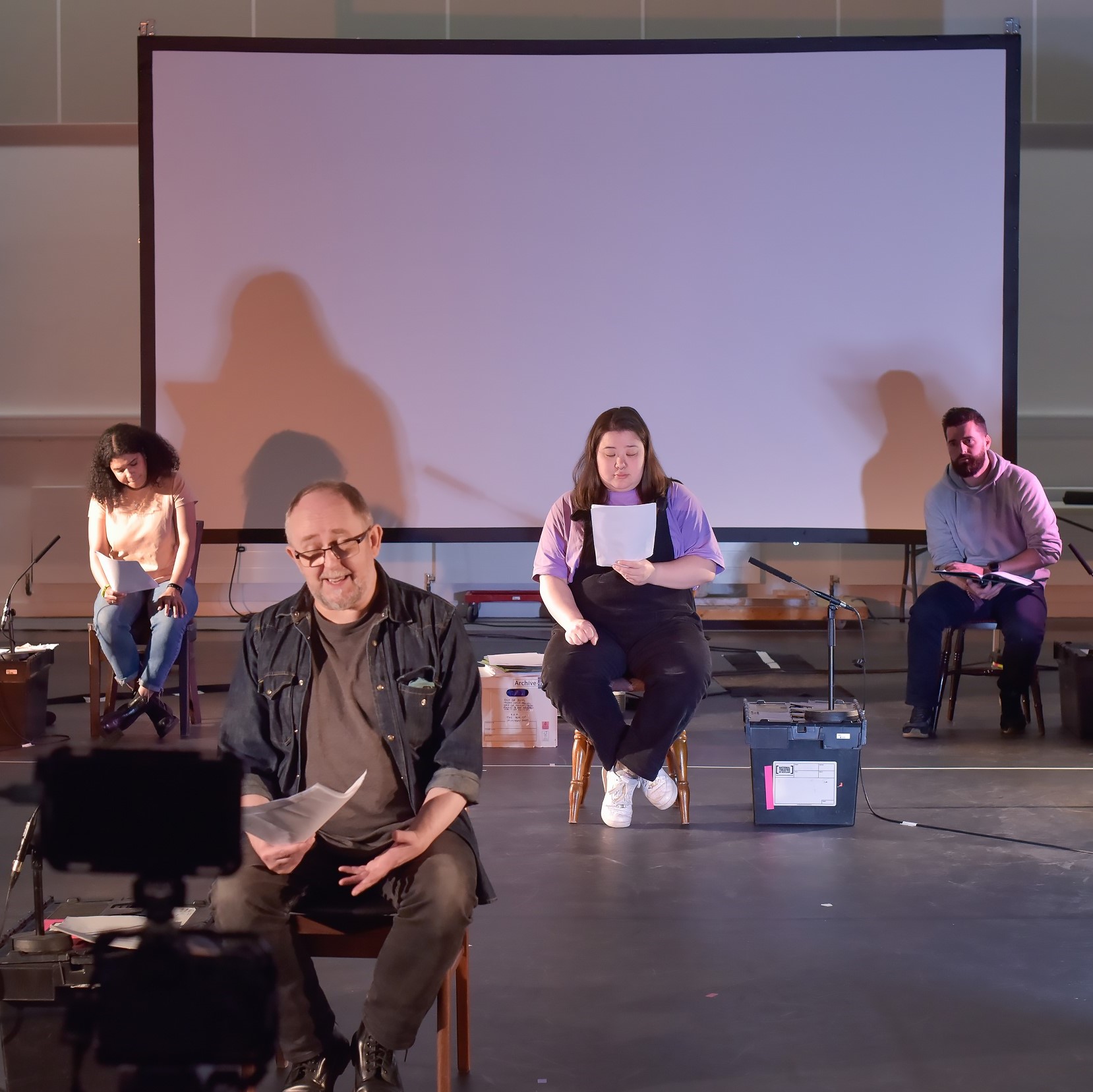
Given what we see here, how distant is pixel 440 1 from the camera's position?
7.05 metres

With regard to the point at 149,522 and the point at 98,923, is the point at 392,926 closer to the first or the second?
the point at 98,923

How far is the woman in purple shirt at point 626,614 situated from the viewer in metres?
3.55

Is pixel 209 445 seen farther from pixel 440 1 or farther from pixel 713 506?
pixel 440 1

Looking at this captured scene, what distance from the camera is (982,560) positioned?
4992 millimetres

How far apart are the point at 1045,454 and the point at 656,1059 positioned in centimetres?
605

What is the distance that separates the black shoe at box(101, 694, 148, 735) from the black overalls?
1.89m

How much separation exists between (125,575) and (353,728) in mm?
2889

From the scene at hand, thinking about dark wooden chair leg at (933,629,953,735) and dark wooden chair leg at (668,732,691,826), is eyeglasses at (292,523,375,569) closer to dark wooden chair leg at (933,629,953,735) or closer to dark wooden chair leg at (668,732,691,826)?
dark wooden chair leg at (668,732,691,826)

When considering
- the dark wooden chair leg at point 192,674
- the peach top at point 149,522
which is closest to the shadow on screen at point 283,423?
the peach top at point 149,522

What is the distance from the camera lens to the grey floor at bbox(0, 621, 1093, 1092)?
7.00 ft

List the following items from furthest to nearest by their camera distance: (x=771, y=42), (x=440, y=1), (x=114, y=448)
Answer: (x=440, y=1) < (x=771, y=42) < (x=114, y=448)

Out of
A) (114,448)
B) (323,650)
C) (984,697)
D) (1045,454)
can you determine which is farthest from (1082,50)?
(323,650)

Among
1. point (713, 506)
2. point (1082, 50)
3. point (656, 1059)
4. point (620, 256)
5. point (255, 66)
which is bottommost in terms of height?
point (656, 1059)

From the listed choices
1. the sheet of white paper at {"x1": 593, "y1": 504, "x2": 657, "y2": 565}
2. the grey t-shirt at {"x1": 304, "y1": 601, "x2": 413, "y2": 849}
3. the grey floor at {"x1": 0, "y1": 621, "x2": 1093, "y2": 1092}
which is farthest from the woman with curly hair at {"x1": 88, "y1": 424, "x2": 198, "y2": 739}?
the grey t-shirt at {"x1": 304, "y1": 601, "x2": 413, "y2": 849}
